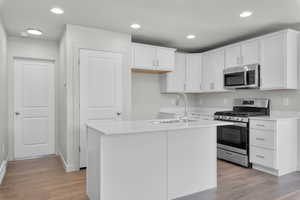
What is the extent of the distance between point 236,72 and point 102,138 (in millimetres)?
3148

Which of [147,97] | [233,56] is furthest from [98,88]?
[233,56]

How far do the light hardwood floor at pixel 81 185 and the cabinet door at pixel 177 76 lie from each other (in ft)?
6.65

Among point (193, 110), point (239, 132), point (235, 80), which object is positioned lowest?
point (239, 132)

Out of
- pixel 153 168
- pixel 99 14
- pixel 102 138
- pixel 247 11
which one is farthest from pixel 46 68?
pixel 247 11

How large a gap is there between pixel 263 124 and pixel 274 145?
14.0 inches

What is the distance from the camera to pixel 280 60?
3332 mm

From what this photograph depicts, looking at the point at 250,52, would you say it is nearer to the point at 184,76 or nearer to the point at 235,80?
the point at 235,80

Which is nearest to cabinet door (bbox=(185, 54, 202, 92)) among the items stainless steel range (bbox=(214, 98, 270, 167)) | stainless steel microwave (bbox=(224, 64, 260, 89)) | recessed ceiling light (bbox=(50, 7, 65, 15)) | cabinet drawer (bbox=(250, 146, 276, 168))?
stainless steel microwave (bbox=(224, 64, 260, 89))

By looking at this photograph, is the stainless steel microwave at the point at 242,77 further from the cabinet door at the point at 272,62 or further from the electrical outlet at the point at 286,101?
the electrical outlet at the point at 286,101

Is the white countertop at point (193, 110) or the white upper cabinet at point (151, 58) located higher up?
the white upper cabinet at point (151, 58)

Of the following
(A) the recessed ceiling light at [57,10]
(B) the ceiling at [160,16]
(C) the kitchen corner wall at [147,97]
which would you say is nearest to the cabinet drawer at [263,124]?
(B) the ceiling at [160,16]

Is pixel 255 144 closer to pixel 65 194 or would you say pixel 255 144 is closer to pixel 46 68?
pixel 65 194

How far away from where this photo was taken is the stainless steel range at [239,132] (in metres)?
3.51

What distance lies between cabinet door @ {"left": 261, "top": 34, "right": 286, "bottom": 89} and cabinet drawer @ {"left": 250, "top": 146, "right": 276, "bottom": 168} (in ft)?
3.62
